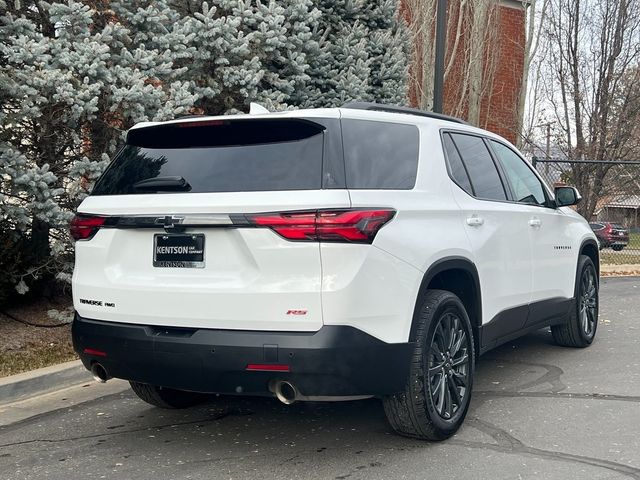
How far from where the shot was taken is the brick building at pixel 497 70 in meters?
17.3

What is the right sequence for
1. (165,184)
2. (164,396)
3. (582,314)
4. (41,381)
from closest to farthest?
1. (165,184)
2. (164,396)
3. (41,381)
4. (582,314)

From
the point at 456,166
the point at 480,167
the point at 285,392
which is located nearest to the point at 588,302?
the point at 480,167

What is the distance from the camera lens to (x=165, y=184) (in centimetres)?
402

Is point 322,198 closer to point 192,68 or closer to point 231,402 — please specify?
point 231,402

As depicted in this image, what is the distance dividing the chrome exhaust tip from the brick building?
43.0 feet

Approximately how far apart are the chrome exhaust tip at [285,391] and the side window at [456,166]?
6.09ft

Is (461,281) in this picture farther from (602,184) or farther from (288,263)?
(602,184)

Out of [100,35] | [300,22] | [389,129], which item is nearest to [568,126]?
[300,22]

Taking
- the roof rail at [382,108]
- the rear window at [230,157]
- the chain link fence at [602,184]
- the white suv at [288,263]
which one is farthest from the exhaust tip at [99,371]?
the chain link fence at [602,184]

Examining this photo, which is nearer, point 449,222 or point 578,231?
point 449,222

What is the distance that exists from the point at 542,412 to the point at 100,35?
503cm

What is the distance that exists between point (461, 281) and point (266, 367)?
166 centimetres

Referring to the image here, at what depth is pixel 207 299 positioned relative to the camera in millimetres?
3764

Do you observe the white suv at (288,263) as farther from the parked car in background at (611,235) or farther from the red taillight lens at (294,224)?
the parked car in background at (611,235)
